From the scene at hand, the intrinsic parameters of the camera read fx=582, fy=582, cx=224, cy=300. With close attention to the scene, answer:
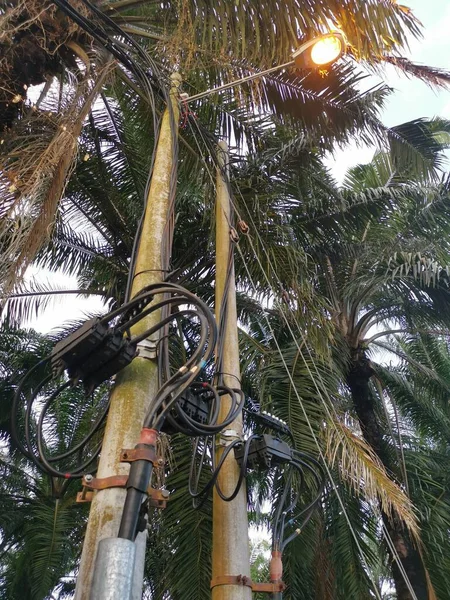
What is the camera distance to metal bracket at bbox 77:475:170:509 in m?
1.77

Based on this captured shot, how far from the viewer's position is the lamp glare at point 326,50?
336 cm

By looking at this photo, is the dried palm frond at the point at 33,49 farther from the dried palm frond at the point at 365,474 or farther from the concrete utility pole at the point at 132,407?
the dried palm frond at the point at 365,474

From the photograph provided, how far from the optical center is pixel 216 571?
2.39 metres

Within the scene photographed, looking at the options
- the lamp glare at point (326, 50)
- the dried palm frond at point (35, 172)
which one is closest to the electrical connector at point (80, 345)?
the dried palm frond at point (35, 172)

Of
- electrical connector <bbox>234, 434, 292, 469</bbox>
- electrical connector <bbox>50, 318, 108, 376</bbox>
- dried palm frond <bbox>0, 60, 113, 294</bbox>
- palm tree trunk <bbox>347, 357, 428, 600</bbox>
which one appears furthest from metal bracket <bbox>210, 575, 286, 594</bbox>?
palm tree trunk <bbox>347, 357, 428, 600</bbox>

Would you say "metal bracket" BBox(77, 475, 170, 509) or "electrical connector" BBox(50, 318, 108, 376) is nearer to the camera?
"metal bracket" BBox(77, 475, 170, 509)

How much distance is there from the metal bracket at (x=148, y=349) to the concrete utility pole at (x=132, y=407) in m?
0.02

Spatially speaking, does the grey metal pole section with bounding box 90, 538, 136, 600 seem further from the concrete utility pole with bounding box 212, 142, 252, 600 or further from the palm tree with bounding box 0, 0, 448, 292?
the palm tree with bounding box 0, 0, 448, 292

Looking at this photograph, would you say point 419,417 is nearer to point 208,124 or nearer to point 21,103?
point 208,124

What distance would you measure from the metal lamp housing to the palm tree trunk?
5.08m

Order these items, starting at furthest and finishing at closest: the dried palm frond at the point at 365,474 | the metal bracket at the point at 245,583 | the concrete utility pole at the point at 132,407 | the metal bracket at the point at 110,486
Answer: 1. the dried palm frond at the point at 365,474
2. the metal bracket at the point at 245,583
3. the metal bracket at the point at 110,486
4. the concrete utility pole at the point at 132,407

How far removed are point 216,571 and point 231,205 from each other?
92.2 inches

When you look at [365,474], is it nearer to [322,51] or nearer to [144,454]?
[322,51]

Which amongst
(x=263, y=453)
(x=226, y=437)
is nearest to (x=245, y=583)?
(x=263, y=453)
